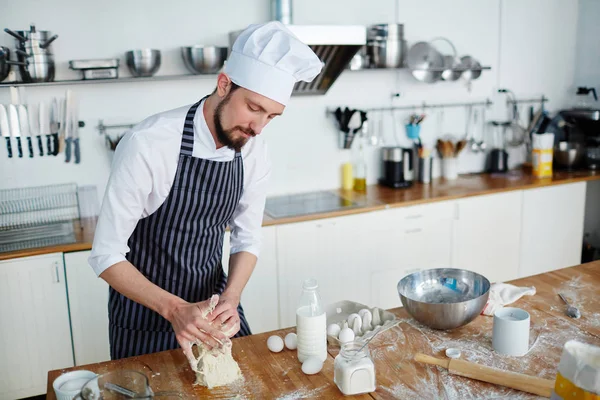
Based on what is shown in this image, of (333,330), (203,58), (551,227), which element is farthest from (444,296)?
(551,227)

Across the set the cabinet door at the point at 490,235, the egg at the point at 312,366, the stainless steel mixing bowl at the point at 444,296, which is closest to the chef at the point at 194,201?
the egg at the point at 312,366

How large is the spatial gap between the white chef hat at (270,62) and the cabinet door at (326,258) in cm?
166

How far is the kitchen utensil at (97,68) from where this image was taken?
3115 mm

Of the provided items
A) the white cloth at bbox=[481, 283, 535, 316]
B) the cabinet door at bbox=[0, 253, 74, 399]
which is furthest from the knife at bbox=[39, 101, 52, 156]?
the white cloth at bbox=[481, 283, 535, 316]

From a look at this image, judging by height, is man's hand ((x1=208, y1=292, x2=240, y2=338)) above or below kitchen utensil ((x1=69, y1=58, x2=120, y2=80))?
below

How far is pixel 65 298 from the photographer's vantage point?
296 centimetres

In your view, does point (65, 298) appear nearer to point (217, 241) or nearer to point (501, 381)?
point (217, 241)

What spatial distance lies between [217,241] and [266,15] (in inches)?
80.8

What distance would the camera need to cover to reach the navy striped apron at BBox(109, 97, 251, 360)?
1.87 m

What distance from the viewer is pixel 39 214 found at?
130 inches

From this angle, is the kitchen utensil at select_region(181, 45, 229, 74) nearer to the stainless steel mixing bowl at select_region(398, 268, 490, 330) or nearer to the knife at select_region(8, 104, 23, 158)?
the knife at select_region(8, 104, 23, 158)

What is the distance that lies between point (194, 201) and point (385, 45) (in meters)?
2.33

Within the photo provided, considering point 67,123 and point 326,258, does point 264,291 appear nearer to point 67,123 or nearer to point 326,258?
point 326,258

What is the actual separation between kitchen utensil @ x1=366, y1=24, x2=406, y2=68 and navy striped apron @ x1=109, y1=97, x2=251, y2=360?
213cm
